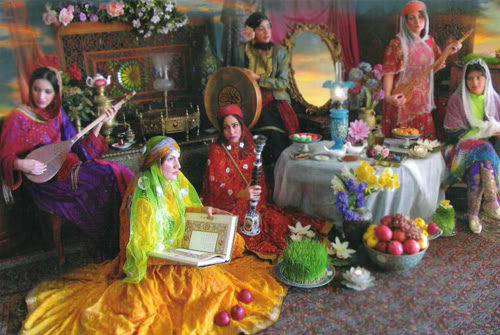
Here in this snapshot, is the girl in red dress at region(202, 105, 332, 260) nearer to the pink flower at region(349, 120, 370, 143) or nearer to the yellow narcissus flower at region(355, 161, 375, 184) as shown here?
the yellow narcissus flower at region(355, 161, 375, 184)

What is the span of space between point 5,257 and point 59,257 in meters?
0.57

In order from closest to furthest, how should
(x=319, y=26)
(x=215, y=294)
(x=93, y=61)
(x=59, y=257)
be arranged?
(x=215, y=294), (x=59, y=257), (x=93, y=61), (x=319, y=26)

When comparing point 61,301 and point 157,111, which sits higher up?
point 157,111

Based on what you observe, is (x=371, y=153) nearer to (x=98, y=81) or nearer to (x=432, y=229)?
(x=432, y=229)

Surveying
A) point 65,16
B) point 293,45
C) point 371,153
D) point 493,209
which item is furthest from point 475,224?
point 65,16

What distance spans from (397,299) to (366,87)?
110 inches

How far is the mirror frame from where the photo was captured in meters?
6.10

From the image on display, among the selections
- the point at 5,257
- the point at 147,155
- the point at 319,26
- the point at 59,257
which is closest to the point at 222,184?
the point at 147,155

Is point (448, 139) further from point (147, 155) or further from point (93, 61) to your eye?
point (93, 61)

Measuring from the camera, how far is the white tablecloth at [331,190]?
416 cm

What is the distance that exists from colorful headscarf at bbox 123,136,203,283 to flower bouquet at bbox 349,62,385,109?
2.74 m

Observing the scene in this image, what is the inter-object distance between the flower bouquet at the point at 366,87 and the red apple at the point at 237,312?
295 cm

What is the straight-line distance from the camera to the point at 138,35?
5.41 m

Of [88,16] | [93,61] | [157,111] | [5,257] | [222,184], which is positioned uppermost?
[88,16]
